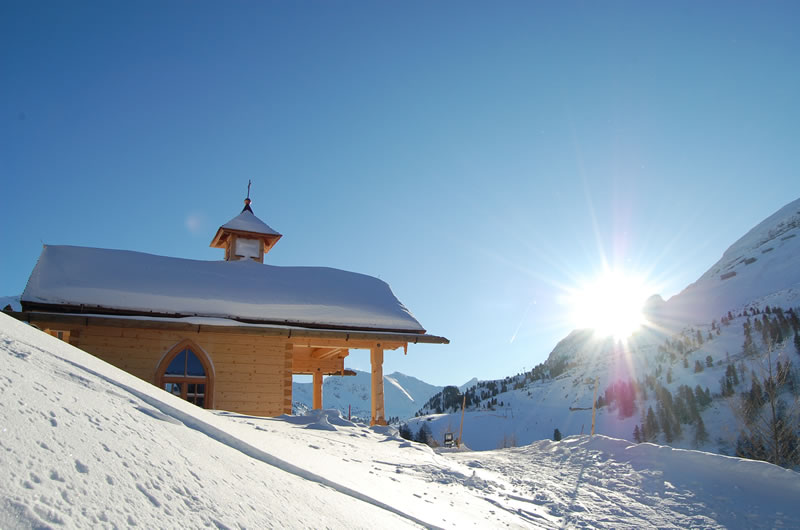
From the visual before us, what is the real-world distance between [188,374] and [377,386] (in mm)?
4578

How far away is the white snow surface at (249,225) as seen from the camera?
62.3 feet

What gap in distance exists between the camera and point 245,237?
19281 mm

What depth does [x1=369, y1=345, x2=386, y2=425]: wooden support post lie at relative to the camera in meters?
12.7

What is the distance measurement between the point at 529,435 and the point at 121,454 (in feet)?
162

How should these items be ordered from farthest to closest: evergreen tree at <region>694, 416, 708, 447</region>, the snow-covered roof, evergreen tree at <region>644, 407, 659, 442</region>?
evergreen tree at <region>644, 407, 659, 442</region>, evergreen tree at <region>694, 416, 708, 447</region>, the snow-covered roof

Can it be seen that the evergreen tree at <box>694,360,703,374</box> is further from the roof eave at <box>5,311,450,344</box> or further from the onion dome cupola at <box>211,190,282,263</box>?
the onion dome cupola at <box>211,190,282,263</box>

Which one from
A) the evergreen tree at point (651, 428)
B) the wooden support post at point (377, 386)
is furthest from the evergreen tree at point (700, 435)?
the wooden support post at point (377, 386)

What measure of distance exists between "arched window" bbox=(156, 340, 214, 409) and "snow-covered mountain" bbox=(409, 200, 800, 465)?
13.2 metres

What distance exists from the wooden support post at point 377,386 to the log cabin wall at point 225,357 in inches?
84.4

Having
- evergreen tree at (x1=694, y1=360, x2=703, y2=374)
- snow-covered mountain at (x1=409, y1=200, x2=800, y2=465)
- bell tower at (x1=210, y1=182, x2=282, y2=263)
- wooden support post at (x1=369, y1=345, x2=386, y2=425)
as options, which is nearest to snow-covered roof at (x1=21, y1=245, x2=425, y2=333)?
wooden support post at (x1=369, y1=345, x2=386, y2=425)

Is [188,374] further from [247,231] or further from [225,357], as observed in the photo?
[247,231]

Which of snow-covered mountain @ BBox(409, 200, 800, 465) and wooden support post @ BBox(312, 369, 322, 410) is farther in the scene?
snow-covered mountain @ BBox(409, 200, 800, 465)

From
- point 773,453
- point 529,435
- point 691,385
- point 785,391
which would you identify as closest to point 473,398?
point 529,435

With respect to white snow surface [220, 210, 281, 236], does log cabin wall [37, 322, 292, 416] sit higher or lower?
lower
